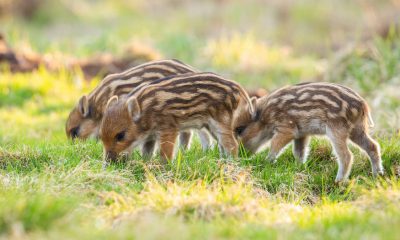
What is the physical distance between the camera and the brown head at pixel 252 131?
8.34 meters

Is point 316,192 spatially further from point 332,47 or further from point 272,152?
point 332,47

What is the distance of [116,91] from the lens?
8.95 m

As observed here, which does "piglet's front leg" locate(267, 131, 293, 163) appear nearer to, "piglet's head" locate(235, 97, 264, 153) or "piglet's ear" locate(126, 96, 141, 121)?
"piglet's head" locate(235, 97, 264, 153)

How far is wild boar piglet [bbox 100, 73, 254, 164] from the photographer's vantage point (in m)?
7.75

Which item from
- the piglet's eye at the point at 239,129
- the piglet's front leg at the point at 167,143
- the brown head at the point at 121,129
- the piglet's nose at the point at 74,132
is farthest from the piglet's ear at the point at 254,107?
the piglet's nose at the point at 74,132

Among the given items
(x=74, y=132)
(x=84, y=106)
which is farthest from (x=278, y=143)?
(x=74, y=132)

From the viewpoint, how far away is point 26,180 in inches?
268

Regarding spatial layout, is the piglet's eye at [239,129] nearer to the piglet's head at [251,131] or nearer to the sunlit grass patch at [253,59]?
the piglet's head at [251,131]

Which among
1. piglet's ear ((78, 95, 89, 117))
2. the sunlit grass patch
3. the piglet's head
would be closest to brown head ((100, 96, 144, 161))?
the piglet's head

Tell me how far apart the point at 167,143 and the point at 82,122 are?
199cm

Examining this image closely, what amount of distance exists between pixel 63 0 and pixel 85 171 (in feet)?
66.3

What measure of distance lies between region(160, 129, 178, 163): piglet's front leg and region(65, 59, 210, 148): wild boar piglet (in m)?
0.88

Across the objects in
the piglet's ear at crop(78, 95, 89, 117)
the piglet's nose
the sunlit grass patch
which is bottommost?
the sunlit grass patch

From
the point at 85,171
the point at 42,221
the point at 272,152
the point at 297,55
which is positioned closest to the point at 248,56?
the point at 297,55
